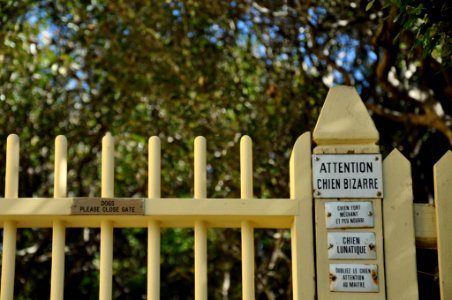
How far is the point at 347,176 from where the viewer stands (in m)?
3.76

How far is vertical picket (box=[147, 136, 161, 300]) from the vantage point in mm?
3773

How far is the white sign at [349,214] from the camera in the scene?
3709mm

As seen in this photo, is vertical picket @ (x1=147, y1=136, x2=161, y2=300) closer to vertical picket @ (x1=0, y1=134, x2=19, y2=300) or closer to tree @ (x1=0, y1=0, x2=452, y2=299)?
vertical picket @ (x1=0, y1=134, x2=19, y2=300)

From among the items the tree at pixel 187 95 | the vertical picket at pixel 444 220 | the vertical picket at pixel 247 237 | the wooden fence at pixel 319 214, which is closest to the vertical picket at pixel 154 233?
the wooden fence at pixel 319 214

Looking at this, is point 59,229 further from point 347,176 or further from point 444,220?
point 444,220

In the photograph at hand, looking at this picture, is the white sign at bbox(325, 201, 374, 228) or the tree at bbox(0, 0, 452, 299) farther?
the tree at bbox(0, 0, 452, 299)

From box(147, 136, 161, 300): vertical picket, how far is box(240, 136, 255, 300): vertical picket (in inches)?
16.0

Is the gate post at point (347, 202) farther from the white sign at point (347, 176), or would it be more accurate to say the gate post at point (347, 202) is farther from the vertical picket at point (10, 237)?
the vertical picket at point (10, 237)

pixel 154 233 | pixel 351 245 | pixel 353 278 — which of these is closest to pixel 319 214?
pixel 351 245

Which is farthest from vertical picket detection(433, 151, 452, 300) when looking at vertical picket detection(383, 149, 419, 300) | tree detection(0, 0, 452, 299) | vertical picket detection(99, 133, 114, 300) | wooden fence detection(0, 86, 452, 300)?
tree detection(0, 0, 452, 299)

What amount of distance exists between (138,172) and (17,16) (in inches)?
88.6

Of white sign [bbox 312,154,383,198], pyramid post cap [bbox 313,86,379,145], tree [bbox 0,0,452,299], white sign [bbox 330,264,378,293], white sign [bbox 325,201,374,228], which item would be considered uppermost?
tree [bbox 0,0,452,299]

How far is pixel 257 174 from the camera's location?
8.38m

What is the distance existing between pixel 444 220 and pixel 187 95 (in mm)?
5345
